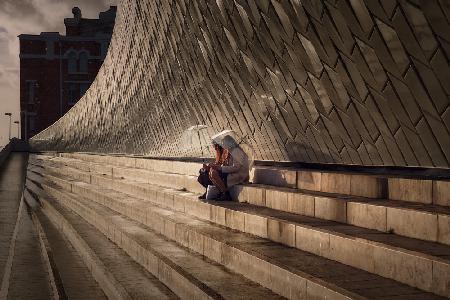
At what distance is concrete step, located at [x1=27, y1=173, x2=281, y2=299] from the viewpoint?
3.43 m

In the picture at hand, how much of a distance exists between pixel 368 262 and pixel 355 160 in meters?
3.96

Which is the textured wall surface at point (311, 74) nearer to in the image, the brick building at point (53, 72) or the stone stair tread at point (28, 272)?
the stone stair tread at point (28, 272)

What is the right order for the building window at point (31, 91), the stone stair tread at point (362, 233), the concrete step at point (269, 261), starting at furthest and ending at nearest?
the building window at point (31, 91), the stone stair tread at point (362, 233), the concrete step at point (269, 261)

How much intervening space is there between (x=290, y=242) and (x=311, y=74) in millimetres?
3455

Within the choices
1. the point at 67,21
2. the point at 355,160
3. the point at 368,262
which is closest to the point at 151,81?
the point at 355,160

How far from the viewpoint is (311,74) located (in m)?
7.02

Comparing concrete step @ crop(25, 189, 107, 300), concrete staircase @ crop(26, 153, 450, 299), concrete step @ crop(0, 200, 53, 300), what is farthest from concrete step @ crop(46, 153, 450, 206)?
concrete step @ crop(0, 200, 53, 300)

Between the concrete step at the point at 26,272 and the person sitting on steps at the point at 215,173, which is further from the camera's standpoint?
the person sitting on steps at the point at 215,173

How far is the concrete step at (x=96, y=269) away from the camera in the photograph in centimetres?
426

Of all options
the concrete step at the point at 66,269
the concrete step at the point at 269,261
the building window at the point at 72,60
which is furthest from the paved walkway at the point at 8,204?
the building window at the point at 72,60

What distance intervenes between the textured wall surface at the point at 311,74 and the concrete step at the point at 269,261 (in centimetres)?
218

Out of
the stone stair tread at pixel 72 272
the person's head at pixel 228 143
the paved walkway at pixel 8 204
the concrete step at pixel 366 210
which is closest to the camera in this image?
the concrete step at pixel 366 210

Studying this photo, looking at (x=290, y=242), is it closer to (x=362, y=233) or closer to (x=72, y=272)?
(x=362, y=233)

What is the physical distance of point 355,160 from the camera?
699 cm
